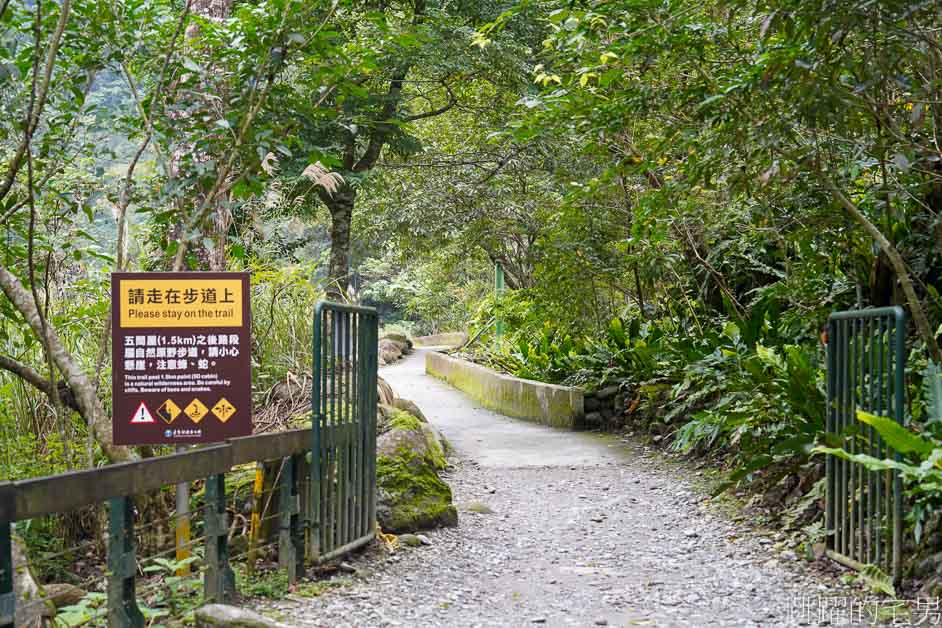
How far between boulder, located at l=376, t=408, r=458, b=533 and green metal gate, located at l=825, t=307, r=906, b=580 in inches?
108

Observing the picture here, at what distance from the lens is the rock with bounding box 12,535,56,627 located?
419cm

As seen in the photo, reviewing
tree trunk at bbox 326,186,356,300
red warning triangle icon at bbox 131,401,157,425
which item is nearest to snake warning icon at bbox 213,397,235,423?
red warning triangle icon at bbox 131,401,157,425

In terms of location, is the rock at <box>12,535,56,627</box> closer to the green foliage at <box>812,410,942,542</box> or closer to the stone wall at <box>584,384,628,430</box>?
the green foliage at <box>812,410,942,542</box>

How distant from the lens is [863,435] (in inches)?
206

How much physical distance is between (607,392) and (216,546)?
8014 mm

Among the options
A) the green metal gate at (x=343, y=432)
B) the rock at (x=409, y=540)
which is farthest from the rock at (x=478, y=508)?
the green metal gate at (x=343, y=432)

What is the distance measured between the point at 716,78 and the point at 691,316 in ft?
19.9

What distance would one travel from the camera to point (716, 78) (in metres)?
5.85

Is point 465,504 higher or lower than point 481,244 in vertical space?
lower

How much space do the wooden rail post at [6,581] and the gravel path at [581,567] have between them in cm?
155

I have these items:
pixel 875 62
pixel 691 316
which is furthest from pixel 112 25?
pixel 691 316

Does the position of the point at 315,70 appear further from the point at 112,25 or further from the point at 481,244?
the point at 481,244

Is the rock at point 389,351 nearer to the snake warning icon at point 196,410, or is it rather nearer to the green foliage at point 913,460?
the snake warning icon at point 196,410

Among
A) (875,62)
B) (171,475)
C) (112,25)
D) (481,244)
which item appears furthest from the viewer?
(481,244)
